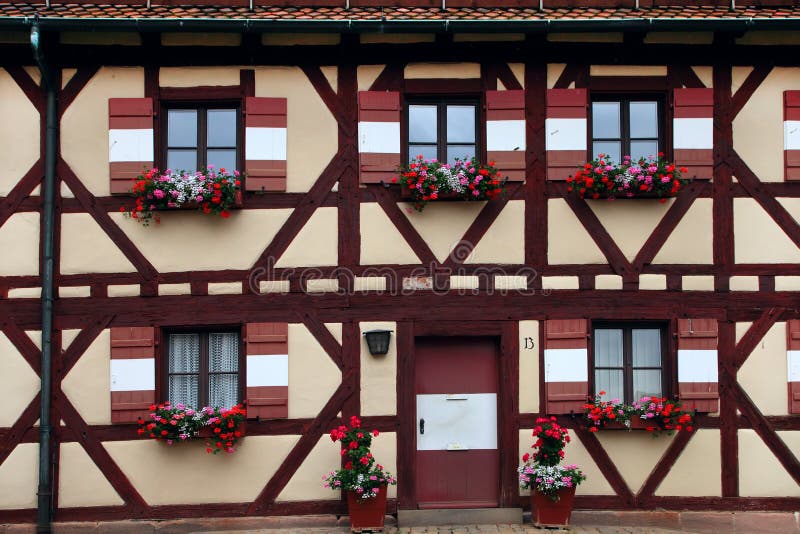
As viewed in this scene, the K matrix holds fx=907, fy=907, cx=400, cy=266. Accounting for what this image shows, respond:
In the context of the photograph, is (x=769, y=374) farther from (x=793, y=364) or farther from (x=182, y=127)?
(x=182, y=127)

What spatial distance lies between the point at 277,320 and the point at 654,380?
4006 millimetres

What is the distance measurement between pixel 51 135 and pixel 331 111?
286cm

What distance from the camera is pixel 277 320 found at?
934 cm

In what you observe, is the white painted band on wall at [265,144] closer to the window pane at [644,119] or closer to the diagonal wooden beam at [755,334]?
the window pane at [644,119]

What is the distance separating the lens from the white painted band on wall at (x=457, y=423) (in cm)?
950

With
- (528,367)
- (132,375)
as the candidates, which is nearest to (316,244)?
(132,375)

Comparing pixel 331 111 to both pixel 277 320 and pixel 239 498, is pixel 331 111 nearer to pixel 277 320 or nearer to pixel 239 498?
pixel 277 320

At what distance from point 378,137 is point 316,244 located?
128cm

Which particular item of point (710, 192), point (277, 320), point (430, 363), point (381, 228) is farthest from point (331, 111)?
point (710, 192)

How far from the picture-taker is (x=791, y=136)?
31.2 feet

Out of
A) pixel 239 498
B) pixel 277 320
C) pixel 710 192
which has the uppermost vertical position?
pixel 710 192

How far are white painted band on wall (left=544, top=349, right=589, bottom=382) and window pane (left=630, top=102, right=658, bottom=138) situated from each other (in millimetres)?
2453

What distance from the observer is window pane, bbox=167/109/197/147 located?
31.6 ft

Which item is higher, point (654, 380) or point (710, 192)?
point (710, 192)
